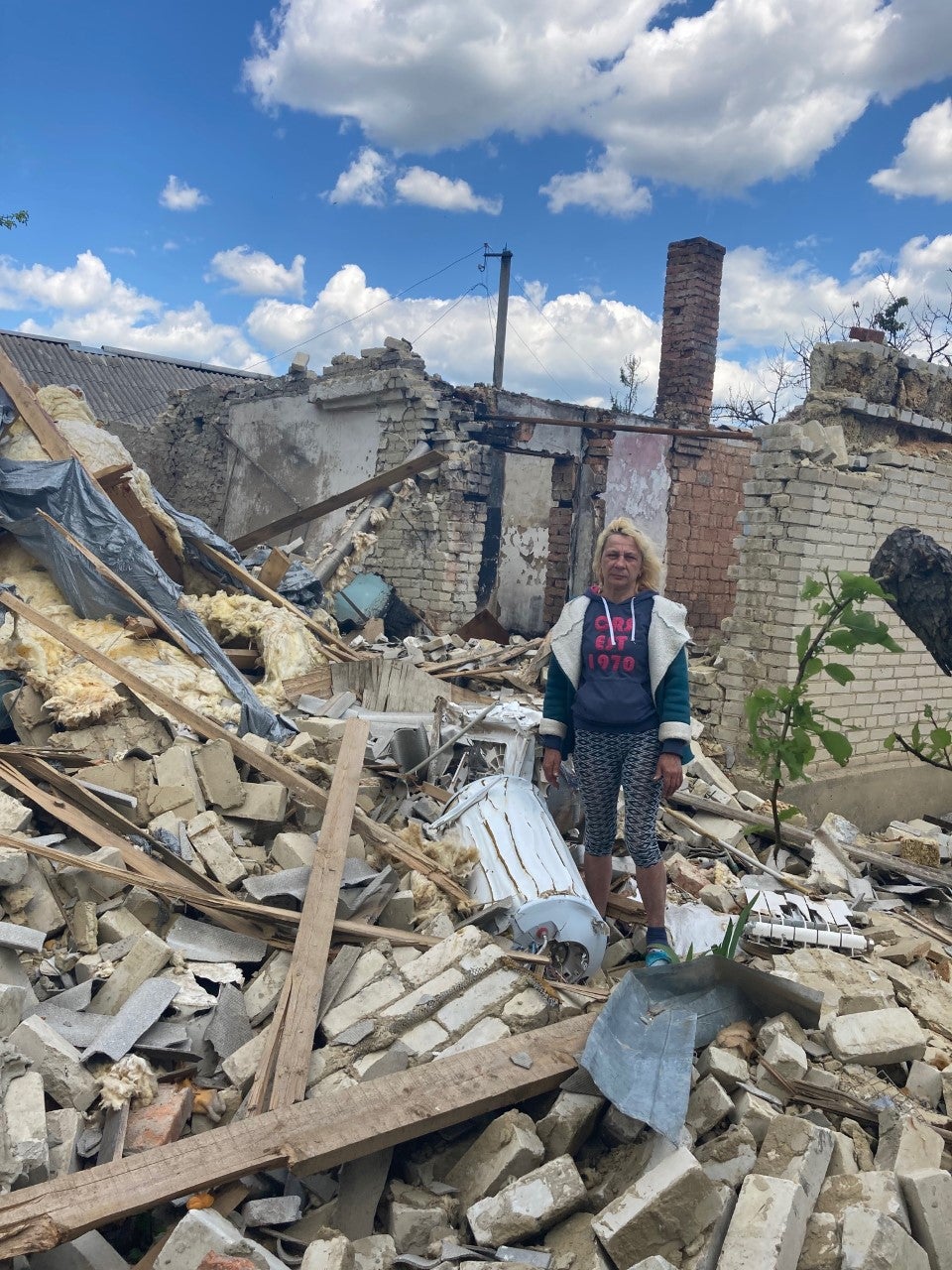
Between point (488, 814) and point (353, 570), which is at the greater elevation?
point (353, 570)

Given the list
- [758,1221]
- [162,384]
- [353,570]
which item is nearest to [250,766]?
[758,1221]

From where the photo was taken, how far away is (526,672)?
6.96m

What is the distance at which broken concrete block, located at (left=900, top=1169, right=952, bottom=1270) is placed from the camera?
219 centimetres

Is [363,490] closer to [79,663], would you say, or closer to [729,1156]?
[79,663]

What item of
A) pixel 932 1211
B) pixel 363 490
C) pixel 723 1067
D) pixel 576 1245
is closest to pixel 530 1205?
pixel 576 1245

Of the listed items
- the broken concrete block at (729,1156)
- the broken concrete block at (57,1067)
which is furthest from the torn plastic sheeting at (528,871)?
the broken concrete block at (57,1067)

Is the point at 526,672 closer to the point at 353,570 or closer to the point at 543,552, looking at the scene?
the point at 353,570

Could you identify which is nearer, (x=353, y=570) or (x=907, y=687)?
(x=907, y=687)

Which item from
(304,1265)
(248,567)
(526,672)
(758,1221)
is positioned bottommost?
(304,1265)

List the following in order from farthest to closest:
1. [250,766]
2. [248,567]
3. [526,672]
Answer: [248,567] < [526,672] < [250,766]

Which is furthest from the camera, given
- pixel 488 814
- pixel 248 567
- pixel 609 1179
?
pixel 248 567

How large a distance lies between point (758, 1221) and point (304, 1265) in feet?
3.45

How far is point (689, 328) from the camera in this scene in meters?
12.0

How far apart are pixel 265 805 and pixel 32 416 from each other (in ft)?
12.4
